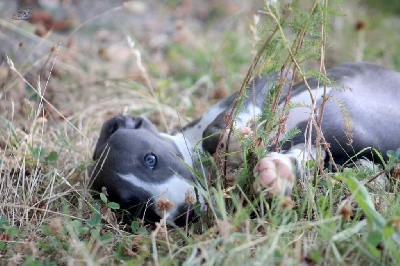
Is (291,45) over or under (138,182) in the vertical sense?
over

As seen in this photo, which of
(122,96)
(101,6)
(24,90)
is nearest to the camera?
(24,90)

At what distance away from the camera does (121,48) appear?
6.18 m

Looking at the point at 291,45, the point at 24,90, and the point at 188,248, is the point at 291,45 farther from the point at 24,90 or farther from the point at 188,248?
the point at 24,90

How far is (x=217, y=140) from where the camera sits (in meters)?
3.61

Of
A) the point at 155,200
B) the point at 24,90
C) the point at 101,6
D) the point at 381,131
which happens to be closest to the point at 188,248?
the point at 155,200

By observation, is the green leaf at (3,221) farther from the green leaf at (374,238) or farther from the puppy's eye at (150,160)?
the green leaf at (374,238)

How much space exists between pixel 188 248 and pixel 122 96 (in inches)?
99.8

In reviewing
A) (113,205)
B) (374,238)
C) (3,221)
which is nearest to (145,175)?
(113,205)

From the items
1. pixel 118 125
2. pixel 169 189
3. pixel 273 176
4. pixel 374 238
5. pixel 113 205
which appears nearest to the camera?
pixel 374 238

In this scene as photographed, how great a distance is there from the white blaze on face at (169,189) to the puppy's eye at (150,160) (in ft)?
0.31

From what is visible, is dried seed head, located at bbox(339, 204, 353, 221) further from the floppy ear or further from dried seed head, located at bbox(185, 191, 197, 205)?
the floppy ear

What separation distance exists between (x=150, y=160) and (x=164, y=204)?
0.49 meters

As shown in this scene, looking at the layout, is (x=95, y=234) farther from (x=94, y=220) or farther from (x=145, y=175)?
(x=145, y=175)

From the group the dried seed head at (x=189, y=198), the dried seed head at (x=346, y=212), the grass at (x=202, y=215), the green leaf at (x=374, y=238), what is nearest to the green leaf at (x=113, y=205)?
the grass at (x=202, y=215)
